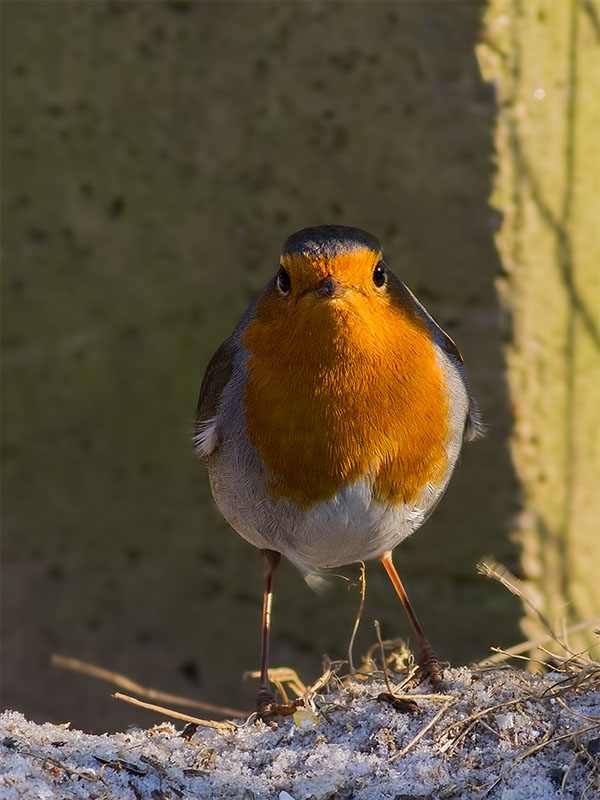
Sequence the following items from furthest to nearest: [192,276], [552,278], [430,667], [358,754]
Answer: [192,276], [552,278], [430,667], [358,754]

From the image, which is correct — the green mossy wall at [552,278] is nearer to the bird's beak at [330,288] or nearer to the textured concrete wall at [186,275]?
the textured concrete wall at [186,275]

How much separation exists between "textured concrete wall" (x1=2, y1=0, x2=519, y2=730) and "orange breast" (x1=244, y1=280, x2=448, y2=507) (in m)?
1.48

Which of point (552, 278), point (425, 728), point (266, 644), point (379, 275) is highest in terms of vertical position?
point (379, 275)

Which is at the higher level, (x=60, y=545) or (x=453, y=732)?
(x=453, y=732)

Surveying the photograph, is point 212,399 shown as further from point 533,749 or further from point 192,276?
point 192,276

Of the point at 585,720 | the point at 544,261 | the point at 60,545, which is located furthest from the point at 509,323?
the point at 60,545

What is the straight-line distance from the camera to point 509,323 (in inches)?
154

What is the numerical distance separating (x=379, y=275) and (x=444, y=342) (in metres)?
0.40

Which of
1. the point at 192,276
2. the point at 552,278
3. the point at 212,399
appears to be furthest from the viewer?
the point at 192,276

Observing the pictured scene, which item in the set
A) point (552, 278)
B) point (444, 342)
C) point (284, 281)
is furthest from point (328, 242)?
point (552, 278)

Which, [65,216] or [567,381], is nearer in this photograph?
[567,381]

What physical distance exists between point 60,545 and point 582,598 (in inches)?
93.2

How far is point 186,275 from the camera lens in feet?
14.7

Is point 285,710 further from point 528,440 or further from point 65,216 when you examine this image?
point 65,216
